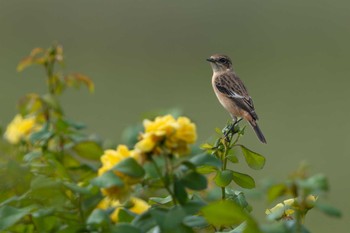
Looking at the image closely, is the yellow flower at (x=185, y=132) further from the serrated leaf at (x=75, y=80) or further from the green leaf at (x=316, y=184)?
the serrated leaf at (x=75, y=80)

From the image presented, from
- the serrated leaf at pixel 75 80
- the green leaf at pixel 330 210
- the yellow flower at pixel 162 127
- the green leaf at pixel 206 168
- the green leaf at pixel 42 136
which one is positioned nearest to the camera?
the green leaf at pixel 330 210

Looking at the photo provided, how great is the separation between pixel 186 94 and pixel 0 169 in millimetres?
11437

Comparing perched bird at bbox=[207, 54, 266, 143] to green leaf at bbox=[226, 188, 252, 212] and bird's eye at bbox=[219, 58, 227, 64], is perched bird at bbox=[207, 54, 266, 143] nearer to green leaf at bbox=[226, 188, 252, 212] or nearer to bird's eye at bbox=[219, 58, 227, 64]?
bird's eye at bbox=[219, 58, 227, 64]

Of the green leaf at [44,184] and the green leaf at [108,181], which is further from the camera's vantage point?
the green leaf at [44,184]

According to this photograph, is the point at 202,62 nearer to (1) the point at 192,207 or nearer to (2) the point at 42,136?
(2) the point at 42,136

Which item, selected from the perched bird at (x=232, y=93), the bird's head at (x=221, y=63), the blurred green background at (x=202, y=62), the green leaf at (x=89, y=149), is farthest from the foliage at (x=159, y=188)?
the blurred green background at (x=202, y=62)

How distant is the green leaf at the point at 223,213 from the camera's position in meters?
1.99

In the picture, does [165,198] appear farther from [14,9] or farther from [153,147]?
[14,9]

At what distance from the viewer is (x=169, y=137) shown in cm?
229

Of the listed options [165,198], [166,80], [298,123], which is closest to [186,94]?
[166,80]

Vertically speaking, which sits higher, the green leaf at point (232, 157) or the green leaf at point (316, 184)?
the green leaf at point (232, 157)

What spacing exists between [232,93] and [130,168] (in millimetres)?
3420

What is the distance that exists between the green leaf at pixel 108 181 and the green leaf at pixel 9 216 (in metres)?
0.23

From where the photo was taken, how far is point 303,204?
2090 mm
